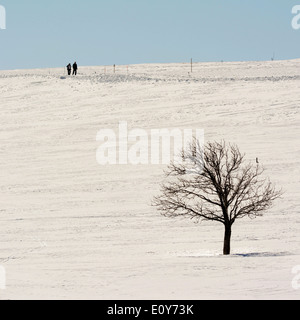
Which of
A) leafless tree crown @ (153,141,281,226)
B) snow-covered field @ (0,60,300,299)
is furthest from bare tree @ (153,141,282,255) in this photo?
snow-covered field @ (0,60,300,299)

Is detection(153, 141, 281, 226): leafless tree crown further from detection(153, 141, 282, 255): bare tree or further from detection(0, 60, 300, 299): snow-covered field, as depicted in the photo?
detection(0, 60, 300, 299): snow-covered field

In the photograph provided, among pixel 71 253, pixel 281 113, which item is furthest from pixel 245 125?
pixel 71 253

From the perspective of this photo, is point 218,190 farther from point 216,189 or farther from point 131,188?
point 131,188

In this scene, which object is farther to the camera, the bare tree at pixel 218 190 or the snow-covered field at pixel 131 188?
the bare tree at pixel 218 190

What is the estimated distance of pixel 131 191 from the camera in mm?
31594

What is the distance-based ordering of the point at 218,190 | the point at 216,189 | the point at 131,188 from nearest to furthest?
1. the point at 216,189
2. the point at 218,190
3. the point at 131,188

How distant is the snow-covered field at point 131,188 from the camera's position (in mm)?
16297

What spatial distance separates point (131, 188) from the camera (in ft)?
105

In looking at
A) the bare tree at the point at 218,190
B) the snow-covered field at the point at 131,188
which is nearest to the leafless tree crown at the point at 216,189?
the bare tree at the point at 218,190

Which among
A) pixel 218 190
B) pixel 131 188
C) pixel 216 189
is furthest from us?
pixel 131 188

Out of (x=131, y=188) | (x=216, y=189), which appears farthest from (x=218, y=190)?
(x=131, y=188)

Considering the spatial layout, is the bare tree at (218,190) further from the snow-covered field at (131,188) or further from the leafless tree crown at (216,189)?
the snow-covered field at (131,188)
